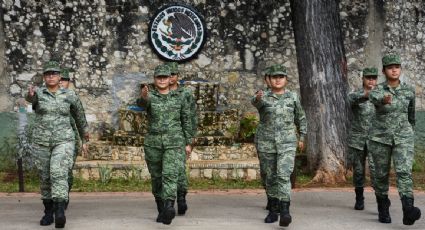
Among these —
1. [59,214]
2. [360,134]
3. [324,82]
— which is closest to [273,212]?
[360,134]

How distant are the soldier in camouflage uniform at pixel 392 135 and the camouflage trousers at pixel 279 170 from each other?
98cm

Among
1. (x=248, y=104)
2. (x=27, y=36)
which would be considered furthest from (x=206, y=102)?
(x=27, y=36)

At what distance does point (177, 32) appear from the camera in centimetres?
1350

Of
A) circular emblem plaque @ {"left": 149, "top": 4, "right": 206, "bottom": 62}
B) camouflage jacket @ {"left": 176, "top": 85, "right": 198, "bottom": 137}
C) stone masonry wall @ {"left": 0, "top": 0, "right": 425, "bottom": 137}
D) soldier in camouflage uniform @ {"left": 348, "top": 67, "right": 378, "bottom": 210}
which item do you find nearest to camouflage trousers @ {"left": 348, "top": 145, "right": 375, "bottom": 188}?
soldier in camouflage uniform @ {"left": 348, "top": 67, "right": 378, "bottom": 210}

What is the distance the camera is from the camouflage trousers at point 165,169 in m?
7.71

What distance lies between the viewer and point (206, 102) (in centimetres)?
1323

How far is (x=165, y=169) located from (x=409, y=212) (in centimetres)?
266

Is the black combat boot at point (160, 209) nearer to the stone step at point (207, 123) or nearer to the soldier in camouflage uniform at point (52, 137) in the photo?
the soldier in camouflage uniform at point (52, 137)

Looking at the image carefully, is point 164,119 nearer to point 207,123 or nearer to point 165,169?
point 165,169

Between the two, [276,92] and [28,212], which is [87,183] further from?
[276,92]

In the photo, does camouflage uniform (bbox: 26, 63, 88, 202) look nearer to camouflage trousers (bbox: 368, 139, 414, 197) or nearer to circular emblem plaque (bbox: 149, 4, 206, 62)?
camouflage trousers (bbox: 368, 139, 414, 197)

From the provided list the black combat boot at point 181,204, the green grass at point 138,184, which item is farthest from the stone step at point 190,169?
the black combat boot at point 181,204

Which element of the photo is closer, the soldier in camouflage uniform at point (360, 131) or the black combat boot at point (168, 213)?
the black combat boot at point (168, 213)

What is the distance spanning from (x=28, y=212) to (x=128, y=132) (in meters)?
4.40
